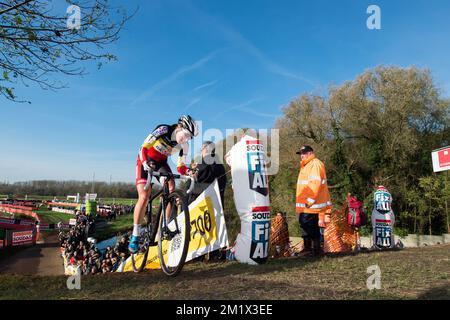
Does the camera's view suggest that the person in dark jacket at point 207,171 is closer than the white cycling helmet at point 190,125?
No

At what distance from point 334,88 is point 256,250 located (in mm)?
30475

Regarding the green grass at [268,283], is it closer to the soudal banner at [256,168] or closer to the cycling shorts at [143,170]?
the soudal banner at [256,168]

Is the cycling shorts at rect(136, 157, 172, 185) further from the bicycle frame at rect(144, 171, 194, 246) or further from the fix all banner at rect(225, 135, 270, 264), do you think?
the fix all banner at rect(225, 135, 270, 264)

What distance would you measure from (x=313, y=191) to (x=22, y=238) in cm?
3995

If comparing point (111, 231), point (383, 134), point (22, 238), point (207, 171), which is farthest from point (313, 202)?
point (111, 231)

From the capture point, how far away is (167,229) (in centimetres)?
561

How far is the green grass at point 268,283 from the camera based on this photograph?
3.99 metres


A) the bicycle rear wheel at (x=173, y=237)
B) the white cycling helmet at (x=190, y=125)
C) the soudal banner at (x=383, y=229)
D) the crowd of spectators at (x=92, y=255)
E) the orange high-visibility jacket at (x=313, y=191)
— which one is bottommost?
the crowd of spectators at (x=92, y=255)

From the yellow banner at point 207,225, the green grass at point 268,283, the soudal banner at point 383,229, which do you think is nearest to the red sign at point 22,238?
the green grass at point 268,283

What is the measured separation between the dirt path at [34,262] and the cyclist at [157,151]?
20695 millimetres

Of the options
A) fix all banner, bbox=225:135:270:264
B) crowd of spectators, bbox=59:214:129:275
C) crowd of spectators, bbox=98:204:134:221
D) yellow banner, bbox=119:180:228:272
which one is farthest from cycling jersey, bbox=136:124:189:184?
crowd of spectators, bbox=98:204:134:221

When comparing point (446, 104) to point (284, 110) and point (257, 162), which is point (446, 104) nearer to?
point (284, 110)

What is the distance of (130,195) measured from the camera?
344 feet
